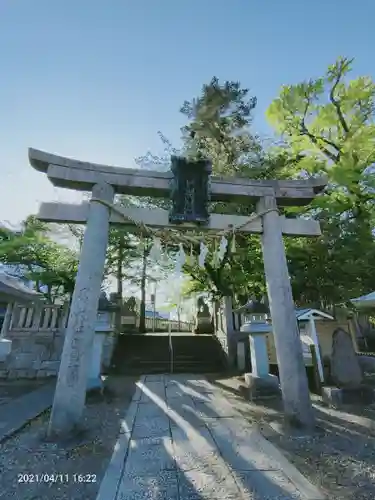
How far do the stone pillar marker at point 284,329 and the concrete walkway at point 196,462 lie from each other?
832 millimetres

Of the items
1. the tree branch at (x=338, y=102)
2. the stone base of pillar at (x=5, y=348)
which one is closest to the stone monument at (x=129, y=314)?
the stone base of pillar at (x=5, y=348)

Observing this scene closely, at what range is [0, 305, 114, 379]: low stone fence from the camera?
941cm

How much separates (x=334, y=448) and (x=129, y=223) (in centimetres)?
467

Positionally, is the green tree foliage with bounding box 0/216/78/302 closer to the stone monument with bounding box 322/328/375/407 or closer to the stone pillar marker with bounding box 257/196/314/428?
the stone pillar marker with bounding box 257/196/314/428

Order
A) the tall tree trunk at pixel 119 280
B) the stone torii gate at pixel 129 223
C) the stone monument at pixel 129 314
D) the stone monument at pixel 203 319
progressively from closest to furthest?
the stone torii gate at pixel 129 223, the tall tree trunk at pixel 119 280, the stone monument at pixel 203 319, the stone monument at pixel 129 314

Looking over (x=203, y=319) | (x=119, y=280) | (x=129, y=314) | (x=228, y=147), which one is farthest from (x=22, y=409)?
(x=119, y=280)

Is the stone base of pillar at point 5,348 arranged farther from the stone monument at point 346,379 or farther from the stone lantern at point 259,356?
the stone monument at point 346,379

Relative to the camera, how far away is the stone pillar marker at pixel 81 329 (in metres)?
4.03

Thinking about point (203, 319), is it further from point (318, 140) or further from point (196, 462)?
point (196, 462)

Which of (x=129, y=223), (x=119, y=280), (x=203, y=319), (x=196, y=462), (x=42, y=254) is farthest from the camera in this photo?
(x=119, y=280)

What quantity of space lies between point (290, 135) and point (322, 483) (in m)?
12.6

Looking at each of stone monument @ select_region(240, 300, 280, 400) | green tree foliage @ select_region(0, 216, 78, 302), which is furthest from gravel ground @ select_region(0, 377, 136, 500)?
green tree foliage @ select_region(0, 216, 78, 302)

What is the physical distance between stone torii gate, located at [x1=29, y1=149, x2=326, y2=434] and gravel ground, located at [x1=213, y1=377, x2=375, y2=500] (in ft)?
1.53

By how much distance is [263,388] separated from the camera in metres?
6.68
